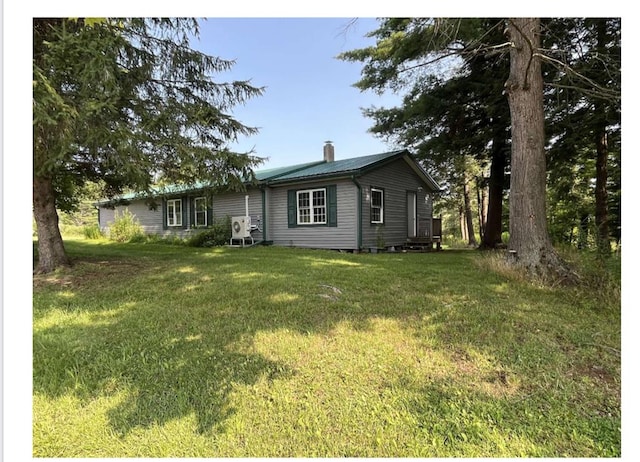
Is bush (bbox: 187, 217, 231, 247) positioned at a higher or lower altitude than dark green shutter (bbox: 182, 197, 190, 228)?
lower

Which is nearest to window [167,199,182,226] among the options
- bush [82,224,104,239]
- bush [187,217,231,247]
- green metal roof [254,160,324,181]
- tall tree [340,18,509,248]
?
bush [187,217,231,247]

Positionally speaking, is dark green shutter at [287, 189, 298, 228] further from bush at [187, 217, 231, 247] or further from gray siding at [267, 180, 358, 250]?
bush at [187, 217, 231, 247]

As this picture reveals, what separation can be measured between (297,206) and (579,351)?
9.80 m

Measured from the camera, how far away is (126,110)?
5566 millimetres

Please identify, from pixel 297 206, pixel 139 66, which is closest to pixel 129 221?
pixel 297 206

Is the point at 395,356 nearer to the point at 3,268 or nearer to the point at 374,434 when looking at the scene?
the point at 374,434

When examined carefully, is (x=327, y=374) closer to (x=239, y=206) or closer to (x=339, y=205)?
(x=339, y=205)

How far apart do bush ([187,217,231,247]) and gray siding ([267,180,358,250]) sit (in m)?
1.66

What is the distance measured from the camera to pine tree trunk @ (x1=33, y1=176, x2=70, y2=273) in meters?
6.38

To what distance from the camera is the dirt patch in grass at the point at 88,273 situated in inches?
221

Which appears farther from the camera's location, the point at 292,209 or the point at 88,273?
the point at 292,209

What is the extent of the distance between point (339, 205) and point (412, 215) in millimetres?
3617

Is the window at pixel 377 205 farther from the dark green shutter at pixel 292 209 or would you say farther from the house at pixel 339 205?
the dark green shutter at pixel 292 209

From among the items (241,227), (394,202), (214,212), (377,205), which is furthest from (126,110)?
(394,202)
